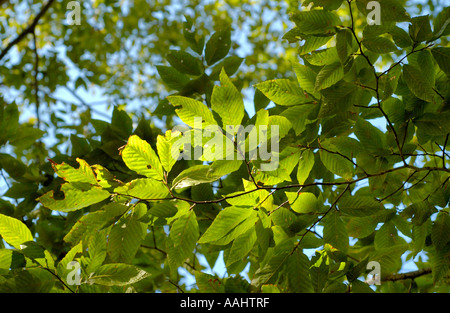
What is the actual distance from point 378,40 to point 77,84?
3.30m

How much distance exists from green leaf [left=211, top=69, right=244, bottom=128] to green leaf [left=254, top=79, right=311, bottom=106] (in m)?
0.20

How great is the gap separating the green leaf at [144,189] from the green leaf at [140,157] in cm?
3

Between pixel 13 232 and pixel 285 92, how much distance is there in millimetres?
902

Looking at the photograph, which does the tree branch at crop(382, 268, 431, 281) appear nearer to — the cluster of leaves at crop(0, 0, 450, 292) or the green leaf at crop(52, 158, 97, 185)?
the cluster of leaves at crop(0, 0, 450, 292)

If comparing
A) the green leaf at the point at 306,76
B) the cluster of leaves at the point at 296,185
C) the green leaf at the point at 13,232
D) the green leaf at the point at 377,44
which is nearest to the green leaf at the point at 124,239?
the cluster of leaves at the point at 296,185

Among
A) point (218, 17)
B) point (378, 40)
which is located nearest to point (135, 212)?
point (378, 40)

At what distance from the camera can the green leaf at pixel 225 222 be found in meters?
1.01

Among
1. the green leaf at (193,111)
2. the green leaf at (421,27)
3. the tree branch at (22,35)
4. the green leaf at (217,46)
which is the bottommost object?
the green leaf at (193,111)

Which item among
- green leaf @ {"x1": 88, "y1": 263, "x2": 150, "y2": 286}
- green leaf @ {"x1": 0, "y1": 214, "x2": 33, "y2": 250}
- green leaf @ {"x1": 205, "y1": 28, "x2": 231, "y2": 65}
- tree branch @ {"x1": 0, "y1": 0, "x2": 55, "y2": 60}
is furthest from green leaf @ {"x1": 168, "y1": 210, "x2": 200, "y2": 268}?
tree branch @ {"x1": 0, "y1": 0, "x2": 55, "y2": 60}

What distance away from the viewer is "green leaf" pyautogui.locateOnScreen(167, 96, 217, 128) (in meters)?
0.98

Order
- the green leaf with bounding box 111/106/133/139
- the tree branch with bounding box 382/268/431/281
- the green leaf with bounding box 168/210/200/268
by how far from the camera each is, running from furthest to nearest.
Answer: the tree branch with bounding box 382/268/431/281 < the green leaf with bounding box 111/106/133/139 < the green leaf with bounding box 168/210/200/268

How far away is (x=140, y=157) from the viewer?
982mm

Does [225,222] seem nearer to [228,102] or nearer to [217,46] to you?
[228,102]

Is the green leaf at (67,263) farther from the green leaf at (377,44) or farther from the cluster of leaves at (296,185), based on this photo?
the green leaf at (377,44)
